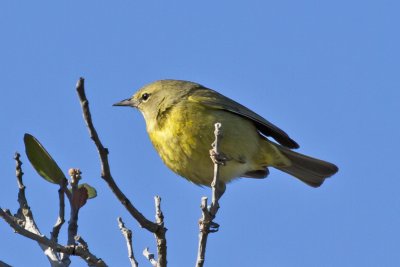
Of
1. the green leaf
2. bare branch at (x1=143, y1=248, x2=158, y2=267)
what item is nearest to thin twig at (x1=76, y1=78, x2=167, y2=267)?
bare branch at (x1=143, y1=248, x2=158, y2=267)

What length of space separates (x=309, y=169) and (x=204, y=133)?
202cm

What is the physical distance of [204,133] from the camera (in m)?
5.73

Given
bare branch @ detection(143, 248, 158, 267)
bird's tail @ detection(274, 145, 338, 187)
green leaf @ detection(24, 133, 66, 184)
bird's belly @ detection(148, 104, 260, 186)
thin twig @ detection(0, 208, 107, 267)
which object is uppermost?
bird's tail @ detection(274, 145, 338, 187)

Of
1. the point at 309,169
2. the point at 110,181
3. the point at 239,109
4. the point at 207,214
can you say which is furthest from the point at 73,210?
the point at 309,169

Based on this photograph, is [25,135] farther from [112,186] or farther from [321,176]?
[321,176]

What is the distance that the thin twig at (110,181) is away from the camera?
240 cm

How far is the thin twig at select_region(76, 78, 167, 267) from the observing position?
2395 millimetres

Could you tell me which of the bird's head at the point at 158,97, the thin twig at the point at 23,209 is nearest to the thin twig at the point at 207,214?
the thin twig at the point at 23,209

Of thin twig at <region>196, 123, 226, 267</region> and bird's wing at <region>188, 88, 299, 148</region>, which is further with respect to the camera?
bird's wing at <region>188, 88, 299, 148</region>

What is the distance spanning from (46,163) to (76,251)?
55 centimetres

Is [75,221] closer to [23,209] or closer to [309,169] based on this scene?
[23,209]

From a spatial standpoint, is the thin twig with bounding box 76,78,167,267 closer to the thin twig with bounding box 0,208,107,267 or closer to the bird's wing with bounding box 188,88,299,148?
the thin twig with bounding box 0,208,107,267

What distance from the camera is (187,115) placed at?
231 inches

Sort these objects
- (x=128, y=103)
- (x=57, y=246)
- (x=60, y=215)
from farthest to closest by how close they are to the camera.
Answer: (x=128, y=103) → (x=60, y=215) → (x=57, y=246)
